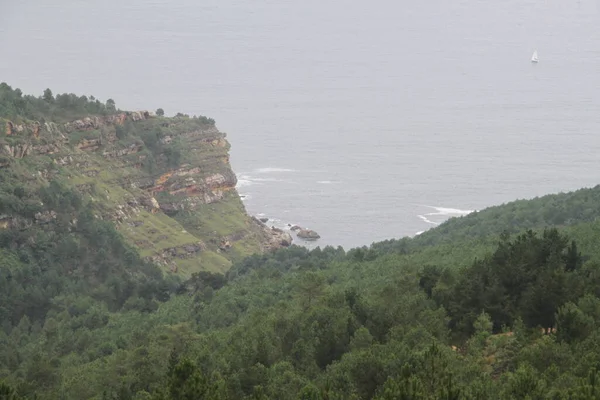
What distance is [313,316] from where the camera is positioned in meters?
47.4

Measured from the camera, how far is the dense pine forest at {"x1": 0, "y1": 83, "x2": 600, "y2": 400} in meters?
33.3

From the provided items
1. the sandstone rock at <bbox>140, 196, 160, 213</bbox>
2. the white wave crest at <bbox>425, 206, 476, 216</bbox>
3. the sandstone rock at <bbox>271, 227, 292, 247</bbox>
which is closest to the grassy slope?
the sandstone rock at <bbox>140, 196, 160, 213</bbox>

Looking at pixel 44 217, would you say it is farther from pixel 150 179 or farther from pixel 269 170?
pixel 269 170

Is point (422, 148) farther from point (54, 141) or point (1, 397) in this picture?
point (1, 397)

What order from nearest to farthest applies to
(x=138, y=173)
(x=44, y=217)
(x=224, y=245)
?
(x=44, y=217) < (x=224, y=245) < (x=138, y=173)

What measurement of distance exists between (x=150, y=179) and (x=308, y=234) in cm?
1781

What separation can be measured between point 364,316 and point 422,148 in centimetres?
10406

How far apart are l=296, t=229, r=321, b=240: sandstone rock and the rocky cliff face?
2.75 meters

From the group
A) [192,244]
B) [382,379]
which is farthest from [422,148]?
[382,379]

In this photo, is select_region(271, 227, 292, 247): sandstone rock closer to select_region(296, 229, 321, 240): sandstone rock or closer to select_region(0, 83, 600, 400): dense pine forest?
select_region(296, 229, 321, 240): sandstone rock

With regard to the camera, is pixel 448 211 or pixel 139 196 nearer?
pixel 139 196

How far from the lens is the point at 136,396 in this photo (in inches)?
1529

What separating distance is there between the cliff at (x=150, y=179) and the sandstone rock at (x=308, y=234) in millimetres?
2692

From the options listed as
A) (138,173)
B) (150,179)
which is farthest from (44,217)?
(150,179)
